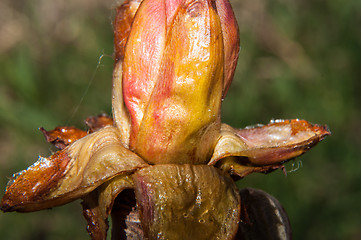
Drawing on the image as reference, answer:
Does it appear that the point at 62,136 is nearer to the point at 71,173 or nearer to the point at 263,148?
the point at 71,173

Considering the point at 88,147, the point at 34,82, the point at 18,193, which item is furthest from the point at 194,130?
the point at 34,82

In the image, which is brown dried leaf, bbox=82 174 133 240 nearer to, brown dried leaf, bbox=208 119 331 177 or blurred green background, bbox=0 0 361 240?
brown dried leaf, bbox=208 119 331 177

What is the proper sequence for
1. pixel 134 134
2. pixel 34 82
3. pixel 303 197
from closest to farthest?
1. pixel 134 134
2. pixel 303 197
3. pixel 34 82

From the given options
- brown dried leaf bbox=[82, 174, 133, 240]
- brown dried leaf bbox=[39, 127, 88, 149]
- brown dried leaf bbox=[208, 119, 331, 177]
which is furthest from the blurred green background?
brown dried leaf bbox=[82, 174, 133, 240]

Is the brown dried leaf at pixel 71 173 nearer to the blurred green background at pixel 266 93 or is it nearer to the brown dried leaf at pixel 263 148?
the brown dried leaf at pixel 263 148

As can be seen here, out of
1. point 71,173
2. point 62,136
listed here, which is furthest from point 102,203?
point 62,136

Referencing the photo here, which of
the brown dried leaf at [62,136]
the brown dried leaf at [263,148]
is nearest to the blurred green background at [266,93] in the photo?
the brown dried leaf at [62,136]

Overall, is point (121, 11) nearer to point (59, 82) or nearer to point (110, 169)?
point (110, 169)
